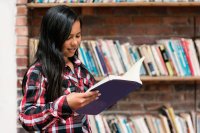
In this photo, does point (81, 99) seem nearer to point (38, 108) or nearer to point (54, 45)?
point (38, 108)

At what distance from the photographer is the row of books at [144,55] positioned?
2.54 meters

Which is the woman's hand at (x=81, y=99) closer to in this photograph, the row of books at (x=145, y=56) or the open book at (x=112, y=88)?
the open book at (x=112, y=88)

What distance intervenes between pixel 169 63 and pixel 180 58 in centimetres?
7

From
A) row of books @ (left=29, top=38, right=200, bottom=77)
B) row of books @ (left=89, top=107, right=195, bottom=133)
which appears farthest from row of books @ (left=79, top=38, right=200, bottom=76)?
row of books @ (left=89, top=107, right=195, bottom=133)

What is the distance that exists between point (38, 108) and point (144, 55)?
1.19 m

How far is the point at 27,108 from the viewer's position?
151 centimetres

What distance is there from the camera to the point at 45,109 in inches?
58.7

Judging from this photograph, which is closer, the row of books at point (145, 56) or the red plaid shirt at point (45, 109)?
the red plaid shirt at point (45, 109)
